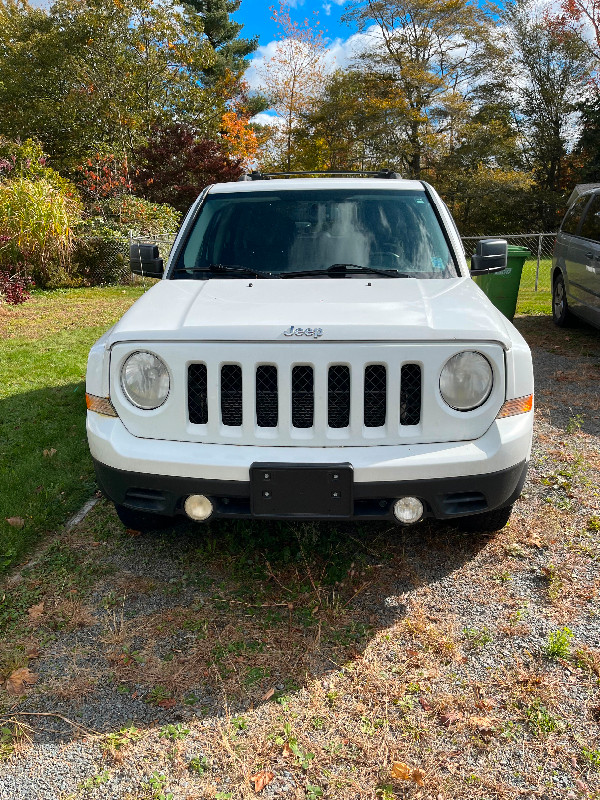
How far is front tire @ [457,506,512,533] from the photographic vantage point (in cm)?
344

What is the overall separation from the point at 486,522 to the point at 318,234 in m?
1.94

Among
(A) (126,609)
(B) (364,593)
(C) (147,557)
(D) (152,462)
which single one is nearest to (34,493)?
(C) (147,557)

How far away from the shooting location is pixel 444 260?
3.78 m

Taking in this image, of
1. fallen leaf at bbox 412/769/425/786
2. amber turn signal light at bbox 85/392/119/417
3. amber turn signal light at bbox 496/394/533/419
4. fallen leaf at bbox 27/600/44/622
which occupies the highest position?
amber turn signal light at bbox 496/394/533/419

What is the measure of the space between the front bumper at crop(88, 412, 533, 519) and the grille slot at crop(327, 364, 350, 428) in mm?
148

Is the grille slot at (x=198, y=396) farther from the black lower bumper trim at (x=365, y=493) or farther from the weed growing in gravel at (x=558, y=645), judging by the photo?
the weed growing in gravel at (x=558, y=645)

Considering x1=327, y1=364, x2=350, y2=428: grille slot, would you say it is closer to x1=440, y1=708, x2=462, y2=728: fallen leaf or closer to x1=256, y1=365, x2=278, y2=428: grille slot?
x1=256, y1=365, x2=278, y2=428: grille slot

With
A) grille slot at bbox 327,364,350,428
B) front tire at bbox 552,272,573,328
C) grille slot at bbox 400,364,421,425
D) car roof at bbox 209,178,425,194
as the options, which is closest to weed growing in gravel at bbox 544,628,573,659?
grille slot at bbox 400,364,421,425

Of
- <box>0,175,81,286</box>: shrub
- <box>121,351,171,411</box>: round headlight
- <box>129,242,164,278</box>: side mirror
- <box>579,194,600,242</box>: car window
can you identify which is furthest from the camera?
<box>0,175,81,286</box>: shrub

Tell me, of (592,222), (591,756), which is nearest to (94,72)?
(592,222)

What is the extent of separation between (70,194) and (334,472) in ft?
52.5

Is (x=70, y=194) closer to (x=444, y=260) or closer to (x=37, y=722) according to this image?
(x=444, y=260)

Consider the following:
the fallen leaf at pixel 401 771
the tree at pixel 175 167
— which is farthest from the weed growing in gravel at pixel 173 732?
the tree at pixel 175 167

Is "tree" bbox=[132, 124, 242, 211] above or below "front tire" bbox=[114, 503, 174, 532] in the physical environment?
above
